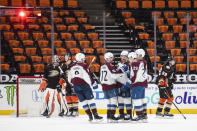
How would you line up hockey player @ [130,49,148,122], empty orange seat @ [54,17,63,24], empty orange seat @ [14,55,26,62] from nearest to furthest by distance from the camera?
hockey player @ [130,49,148,122]
empty orange seat @ [14,55,26,62]
empty orange seat @ [54,17,63,24]

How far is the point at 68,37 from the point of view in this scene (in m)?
15.5

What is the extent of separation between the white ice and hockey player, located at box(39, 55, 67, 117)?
0.37m

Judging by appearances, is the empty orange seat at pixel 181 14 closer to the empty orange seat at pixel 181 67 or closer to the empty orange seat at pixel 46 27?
the empty orange seat at pixel 181 67

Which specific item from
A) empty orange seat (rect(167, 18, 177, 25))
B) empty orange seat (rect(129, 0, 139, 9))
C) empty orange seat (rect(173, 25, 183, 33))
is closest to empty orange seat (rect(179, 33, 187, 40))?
empty orange seat (rect(173, 25, 183, 33))

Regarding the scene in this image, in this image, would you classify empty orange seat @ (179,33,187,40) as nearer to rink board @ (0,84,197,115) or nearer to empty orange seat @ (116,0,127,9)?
empty orange seat @ (116,0,127,9)

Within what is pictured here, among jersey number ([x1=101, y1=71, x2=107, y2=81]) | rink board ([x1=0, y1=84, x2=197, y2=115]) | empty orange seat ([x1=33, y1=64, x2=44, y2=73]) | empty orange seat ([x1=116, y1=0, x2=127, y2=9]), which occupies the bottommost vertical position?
rink board ([x1=0, y1=84, x2=197, y2=115])

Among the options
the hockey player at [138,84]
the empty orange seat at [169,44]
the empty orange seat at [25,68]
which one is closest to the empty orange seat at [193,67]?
the empty orange seat at [169,44]

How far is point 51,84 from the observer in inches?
433

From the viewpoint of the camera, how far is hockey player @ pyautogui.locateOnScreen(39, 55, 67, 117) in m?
10.9

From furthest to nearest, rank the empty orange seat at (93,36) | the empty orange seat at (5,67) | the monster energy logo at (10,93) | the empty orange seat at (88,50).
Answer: the empty orange seat at (93,36), the empty orange seat at (88,50), the empty orange seat at (5,67), the monster energy logo at (10,93)

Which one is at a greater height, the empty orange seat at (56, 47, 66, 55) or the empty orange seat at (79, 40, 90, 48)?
the empty orange seat at (79, 40, 90, 48)

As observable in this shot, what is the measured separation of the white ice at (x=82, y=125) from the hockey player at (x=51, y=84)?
37 centimetres

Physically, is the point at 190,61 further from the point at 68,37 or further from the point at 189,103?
the point at 68,37

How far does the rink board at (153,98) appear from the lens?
11906 millimetres
